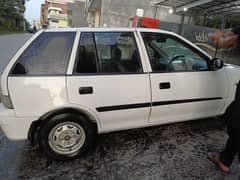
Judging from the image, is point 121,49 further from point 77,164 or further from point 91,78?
point 77,164

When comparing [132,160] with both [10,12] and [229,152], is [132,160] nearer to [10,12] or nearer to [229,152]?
[229,152]

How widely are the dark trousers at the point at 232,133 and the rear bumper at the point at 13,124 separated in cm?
221

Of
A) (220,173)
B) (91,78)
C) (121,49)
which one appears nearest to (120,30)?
(121,49)

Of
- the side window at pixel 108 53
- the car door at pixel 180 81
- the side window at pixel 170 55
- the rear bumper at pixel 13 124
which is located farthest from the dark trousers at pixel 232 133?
the rear bumper at pixel 13 124

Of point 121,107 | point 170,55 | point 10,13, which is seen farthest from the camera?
point 10,13

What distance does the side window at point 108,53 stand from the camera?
2413mm

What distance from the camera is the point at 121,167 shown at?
243cm

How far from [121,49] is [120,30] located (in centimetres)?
25

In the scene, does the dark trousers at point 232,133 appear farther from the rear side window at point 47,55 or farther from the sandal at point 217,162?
the rear side window at point 47,55

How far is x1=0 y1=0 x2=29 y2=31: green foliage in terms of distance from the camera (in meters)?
33.2

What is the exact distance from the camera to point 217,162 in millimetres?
2510

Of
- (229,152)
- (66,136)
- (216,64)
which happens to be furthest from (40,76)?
(216,64)

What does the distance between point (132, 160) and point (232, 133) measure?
1220 millimetres

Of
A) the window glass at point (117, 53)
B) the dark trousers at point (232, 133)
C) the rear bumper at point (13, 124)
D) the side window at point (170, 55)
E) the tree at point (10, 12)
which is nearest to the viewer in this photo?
the dark trousers at point (232, 133)
